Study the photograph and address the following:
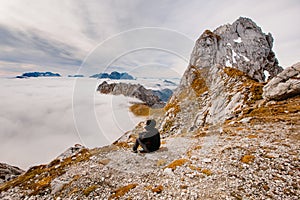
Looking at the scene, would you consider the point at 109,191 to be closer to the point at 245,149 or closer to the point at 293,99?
the point at 245,149

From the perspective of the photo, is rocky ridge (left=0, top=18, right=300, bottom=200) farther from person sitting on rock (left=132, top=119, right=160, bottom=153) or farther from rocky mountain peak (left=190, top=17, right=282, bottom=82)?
rocky mountain peak (left=190, top=17, right=282, bottom=82)

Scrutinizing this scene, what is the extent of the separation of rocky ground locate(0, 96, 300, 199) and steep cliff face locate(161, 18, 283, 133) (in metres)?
14.6

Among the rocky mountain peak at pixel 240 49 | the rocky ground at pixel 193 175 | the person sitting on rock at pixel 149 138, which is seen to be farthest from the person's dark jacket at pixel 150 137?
the rocky mountain peak at pixel 240 49

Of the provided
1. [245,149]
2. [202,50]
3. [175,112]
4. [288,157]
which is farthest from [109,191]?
[202,50]

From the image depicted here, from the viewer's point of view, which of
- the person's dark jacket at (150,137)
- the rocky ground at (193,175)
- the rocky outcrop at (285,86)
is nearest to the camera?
the rocky ground at (193,175)

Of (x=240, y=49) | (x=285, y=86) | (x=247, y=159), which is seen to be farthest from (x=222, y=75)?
(x=247, y=159)

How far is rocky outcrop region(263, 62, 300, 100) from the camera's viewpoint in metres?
23.3

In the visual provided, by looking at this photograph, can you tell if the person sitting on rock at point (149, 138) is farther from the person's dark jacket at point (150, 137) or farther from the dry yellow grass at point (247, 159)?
the dry yellow grass at point (247, 159)

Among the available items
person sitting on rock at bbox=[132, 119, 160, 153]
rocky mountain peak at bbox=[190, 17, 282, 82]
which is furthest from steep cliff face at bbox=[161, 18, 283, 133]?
person sitting on rock at bbox=[132, 119, 160, 153]

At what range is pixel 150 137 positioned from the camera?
14.9 meters

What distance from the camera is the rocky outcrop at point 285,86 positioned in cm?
2334

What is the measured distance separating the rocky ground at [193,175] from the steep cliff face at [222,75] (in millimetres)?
14637

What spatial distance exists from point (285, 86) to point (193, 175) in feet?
82.2

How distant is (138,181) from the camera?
32.4 feet
